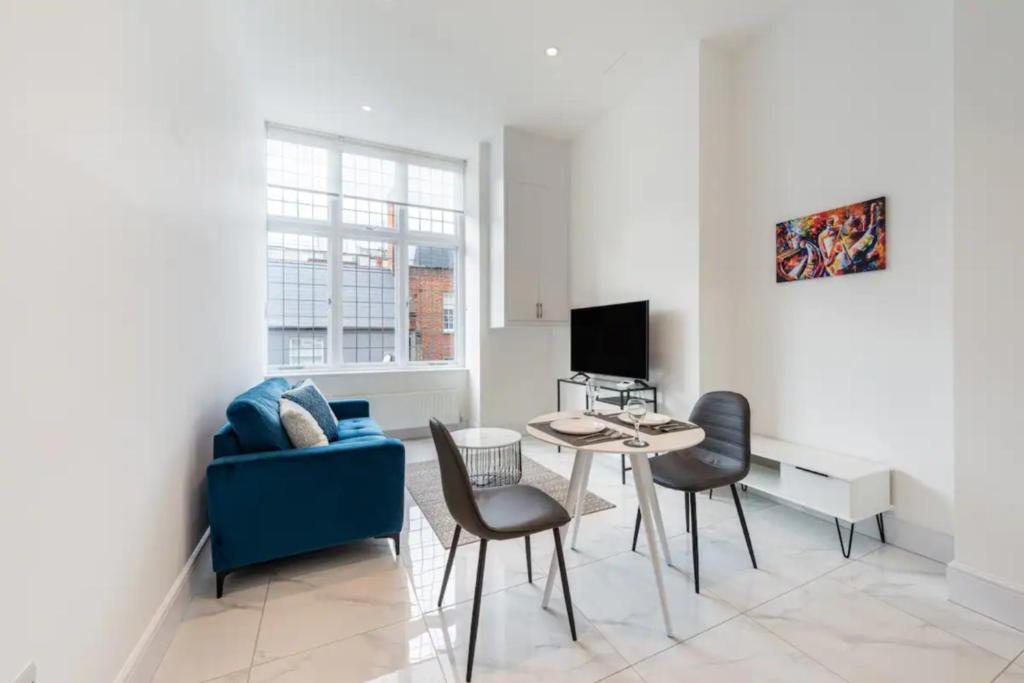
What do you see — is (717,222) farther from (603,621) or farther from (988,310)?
(603,621)

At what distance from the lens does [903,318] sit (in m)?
2.21

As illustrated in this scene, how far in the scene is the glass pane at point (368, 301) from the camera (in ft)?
15.1

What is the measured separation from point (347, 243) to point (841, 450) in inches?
191

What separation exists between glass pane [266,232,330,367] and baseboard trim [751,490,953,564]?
15.9ft

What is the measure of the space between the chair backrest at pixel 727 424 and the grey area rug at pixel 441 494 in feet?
3.17

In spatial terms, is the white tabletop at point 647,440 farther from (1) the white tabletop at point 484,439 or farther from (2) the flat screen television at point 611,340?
(2) the flat screen television at point 611,340

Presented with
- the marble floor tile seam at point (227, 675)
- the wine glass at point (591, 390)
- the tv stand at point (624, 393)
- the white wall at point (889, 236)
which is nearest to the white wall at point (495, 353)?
the wine glass at point (591, 390)

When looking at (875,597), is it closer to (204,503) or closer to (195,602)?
(195,602)

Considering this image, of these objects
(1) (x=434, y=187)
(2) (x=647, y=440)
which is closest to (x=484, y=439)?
(2) (x=647, y=440)

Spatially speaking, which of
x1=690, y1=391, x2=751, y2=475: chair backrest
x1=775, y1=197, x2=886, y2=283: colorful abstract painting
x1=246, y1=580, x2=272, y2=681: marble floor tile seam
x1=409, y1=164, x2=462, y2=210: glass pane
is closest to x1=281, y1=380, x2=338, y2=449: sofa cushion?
x1=246, y1=580, x2=272, y2=681: marble floor tile seam

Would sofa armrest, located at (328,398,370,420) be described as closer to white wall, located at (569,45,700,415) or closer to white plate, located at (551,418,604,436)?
white plate, located at (551,418,604,436)

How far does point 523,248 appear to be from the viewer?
4.38 meters

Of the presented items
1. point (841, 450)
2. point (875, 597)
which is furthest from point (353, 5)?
point (875, 597)

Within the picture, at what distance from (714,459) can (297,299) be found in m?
4.27
